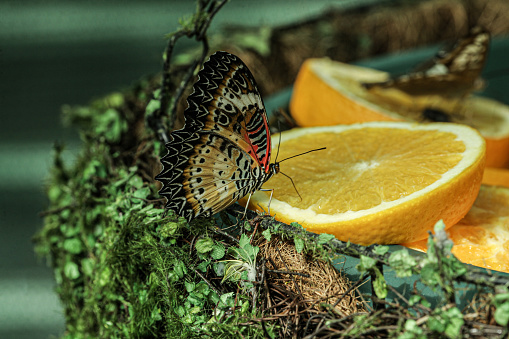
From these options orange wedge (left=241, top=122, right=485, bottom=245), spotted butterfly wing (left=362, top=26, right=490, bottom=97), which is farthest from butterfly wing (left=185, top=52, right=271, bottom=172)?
spotted butterfly wing (left=362, top=26, right=490, bottom=97)

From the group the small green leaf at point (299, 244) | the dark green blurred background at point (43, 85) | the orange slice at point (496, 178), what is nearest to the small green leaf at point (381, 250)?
the small green leaf at point (299, 244)

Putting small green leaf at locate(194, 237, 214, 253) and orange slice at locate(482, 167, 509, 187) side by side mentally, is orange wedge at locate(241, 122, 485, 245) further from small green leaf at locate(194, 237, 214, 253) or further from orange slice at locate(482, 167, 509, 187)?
orange slice at locate(482, 167, 509, 187)

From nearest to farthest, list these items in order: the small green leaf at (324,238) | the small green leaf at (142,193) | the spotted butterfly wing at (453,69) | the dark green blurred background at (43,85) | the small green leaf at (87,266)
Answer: the small green leaf at (324,238), the small green leaf at (142,193), the small green leaf at (87,266), the spotted butterfly wing at (453,69), the dark green blurred background at (43,85)

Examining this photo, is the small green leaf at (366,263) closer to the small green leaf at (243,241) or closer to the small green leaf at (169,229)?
the small green leaf at (243,241)

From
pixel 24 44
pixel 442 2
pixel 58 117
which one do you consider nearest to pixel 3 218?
pixel 58 117

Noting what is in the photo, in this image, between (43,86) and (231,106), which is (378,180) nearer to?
(231,106)

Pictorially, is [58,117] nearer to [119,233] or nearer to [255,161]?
[119,233]
